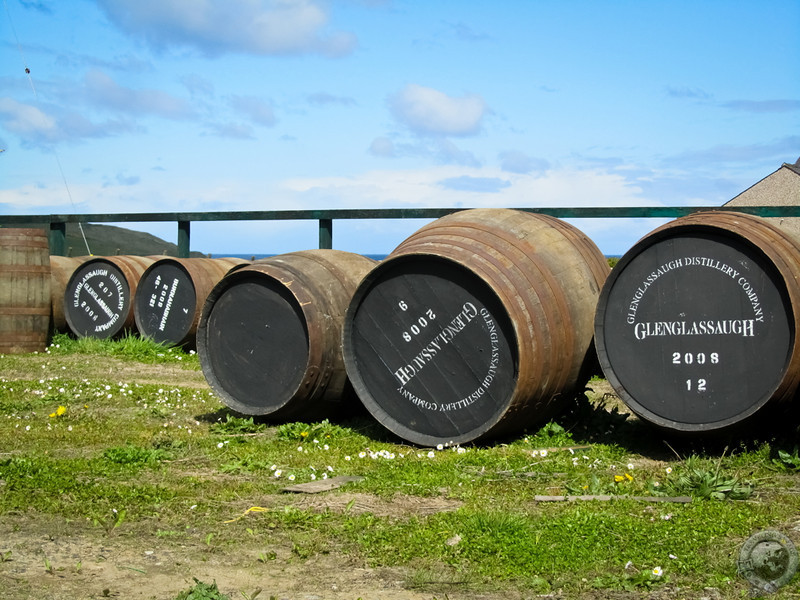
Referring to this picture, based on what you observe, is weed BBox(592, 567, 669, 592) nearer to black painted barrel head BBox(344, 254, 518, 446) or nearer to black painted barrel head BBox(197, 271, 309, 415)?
black painted barrel head BBox(344, 254, 518, 446)

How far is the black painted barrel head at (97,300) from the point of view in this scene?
14.1 metres

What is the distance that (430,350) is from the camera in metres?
6.73

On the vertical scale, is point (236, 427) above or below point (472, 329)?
below

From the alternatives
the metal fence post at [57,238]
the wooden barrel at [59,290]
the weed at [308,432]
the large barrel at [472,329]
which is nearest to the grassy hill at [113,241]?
the metal fence post at [57,238]

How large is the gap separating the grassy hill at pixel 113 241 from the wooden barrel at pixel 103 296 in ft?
129

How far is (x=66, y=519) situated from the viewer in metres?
4.99

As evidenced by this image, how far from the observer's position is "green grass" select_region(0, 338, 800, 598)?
4.23 meters

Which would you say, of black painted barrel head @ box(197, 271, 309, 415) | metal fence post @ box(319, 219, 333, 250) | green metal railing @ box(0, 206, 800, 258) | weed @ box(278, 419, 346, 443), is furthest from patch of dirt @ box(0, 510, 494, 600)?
metal fence post @ box(319, 219, 333, 250)

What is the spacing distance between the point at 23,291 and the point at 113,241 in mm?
57377

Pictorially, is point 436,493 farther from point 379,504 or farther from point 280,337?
point 280,337

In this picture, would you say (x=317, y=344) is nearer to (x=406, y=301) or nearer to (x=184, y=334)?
(x=406, y=301)

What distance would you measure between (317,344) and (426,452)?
4.52ft

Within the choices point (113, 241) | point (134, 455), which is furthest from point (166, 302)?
point (113, 241)

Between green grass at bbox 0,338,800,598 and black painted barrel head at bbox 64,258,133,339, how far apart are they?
6.01 metres
